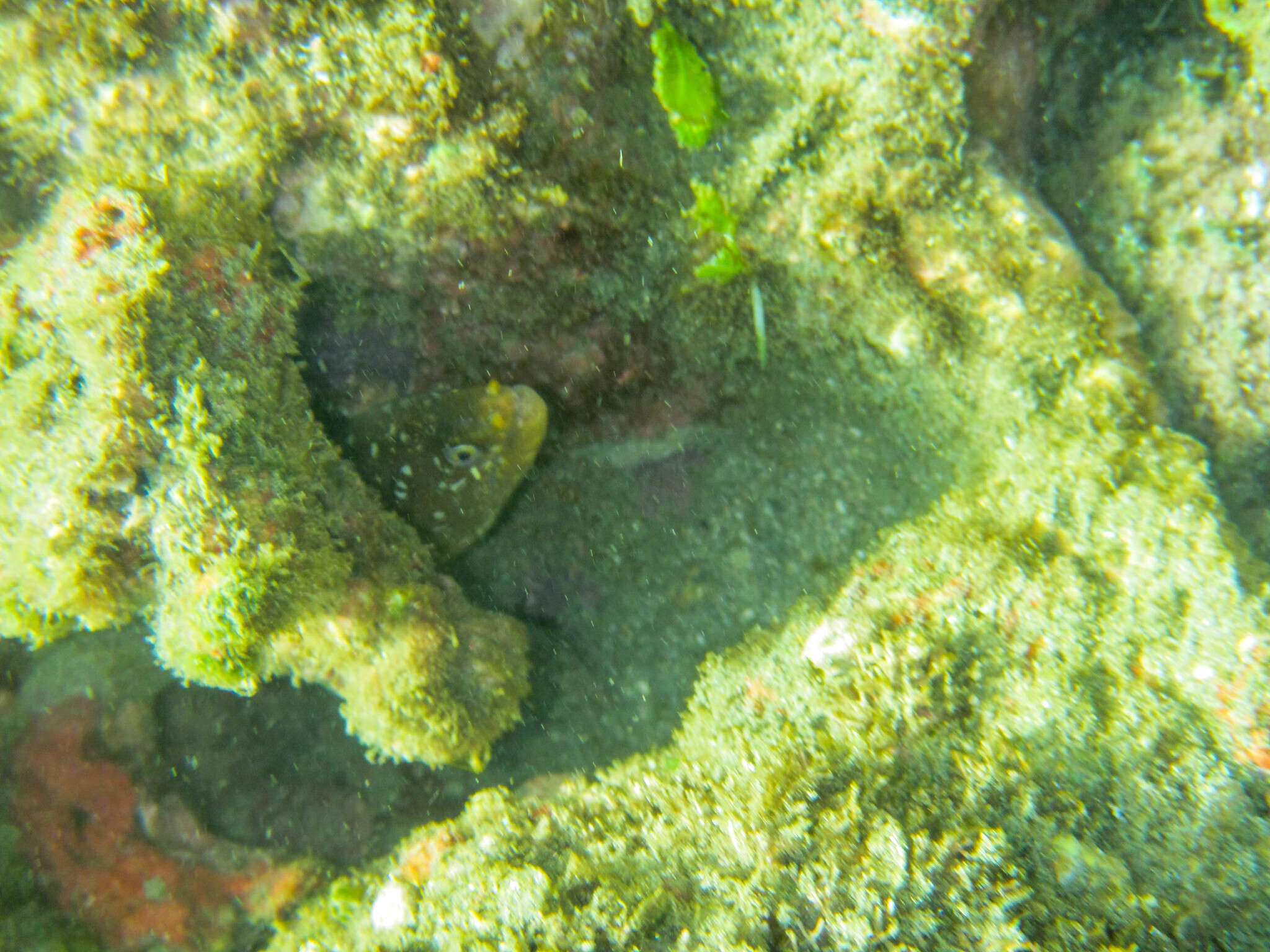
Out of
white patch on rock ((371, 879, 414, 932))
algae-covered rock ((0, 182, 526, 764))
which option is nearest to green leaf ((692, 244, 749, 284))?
algae-covered rock ((0, 182, 526, 764))

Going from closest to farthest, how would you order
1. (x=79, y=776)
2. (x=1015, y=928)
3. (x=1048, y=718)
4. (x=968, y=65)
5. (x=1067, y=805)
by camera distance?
(x=1015, y=928), (x=1067, y=805), (x=1048, y=718), (x=968, y=65), (x=79, y=776)

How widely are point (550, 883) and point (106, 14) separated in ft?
11.2

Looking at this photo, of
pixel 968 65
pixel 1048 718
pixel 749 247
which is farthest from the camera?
pixel 749 247

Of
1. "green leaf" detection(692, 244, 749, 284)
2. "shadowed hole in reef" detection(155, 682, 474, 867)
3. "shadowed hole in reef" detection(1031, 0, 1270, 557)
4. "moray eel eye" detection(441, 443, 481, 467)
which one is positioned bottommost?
"shadowed hole in reef" detection(155, 682, 474, 867)

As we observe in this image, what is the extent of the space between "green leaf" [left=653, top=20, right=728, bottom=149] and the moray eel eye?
68.9 inches

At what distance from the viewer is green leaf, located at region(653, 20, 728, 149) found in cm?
285

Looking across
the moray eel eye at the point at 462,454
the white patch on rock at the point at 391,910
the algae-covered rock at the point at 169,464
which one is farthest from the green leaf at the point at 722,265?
the white patch on rock at the point at 391,910

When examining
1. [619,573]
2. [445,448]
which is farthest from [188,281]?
[619,573]

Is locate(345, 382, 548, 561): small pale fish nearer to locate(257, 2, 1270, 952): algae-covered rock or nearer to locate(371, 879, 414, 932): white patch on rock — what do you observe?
locate(257, 2, 1270, 952): algae-covered rock

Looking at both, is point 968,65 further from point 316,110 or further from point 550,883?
point 550,883

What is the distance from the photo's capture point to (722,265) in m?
3.16

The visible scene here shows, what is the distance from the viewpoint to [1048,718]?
7.80 ft

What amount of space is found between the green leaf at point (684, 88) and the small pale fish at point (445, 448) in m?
1.41

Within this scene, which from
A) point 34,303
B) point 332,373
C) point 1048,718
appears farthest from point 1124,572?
point 34,303
